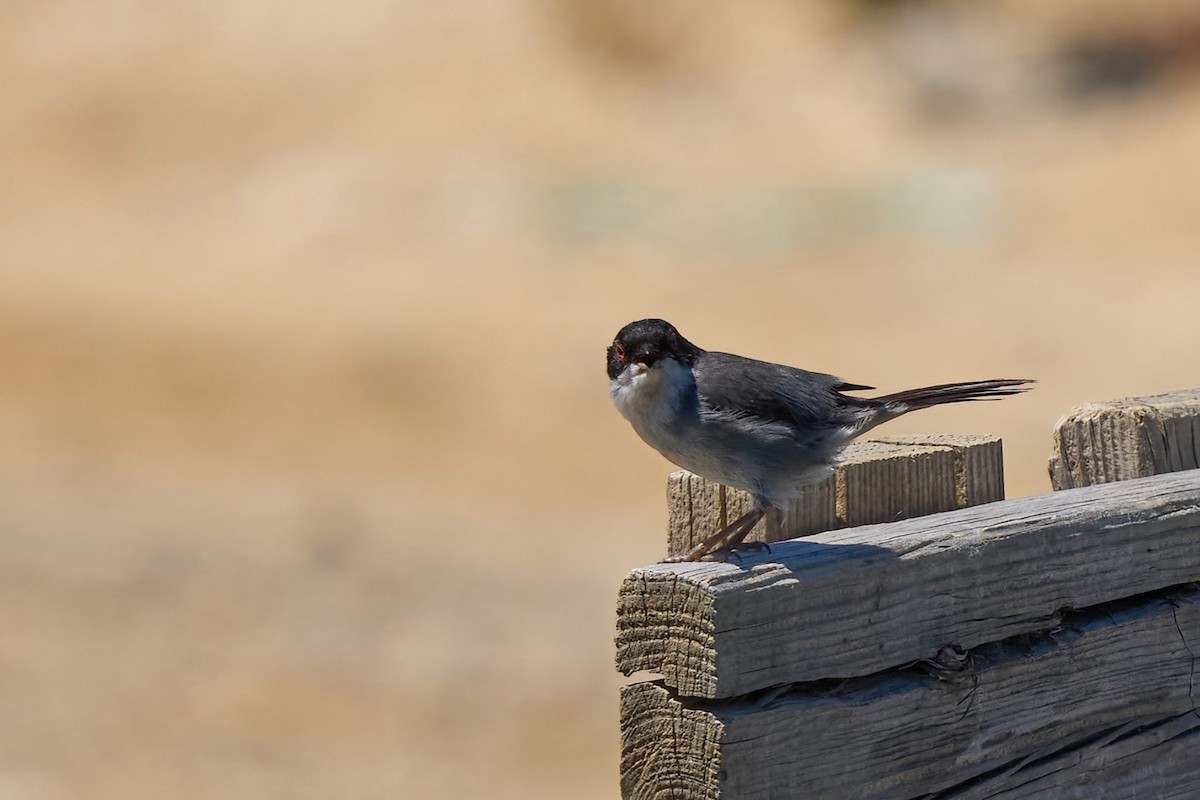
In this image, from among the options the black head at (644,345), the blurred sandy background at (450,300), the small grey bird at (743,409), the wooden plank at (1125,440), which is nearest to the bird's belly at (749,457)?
the small grey bird at (743,409)

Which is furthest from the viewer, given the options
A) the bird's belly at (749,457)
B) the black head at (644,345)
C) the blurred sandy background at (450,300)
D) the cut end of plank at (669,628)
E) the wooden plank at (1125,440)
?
the blurred sandy background at (450,300)

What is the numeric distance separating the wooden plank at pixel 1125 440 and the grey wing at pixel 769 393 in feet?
1.45

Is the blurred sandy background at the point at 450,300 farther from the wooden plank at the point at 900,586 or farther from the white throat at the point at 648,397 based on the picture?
the wooden plank at the point at 900,586

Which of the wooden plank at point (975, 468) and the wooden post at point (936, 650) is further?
the wooden plank at point (975, 468)

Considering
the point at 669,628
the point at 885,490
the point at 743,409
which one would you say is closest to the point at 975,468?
the point at 885,490

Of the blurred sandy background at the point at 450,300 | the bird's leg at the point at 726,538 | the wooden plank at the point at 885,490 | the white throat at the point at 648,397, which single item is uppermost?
the blurred sandy background at the point at 450,300

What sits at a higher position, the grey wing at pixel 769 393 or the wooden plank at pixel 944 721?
the grey wing at pixel 769 393

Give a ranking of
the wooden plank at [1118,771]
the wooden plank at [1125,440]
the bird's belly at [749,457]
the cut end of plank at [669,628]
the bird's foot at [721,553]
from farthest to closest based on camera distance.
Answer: the wooden plank at [1125,440]
the bird's belly at [749,457]
the wooden plank at [1118,771]
the bird's foot at [721,553]
the cut end of plank at [669,628]

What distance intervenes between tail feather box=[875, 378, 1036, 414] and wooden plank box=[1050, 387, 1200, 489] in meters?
0.13

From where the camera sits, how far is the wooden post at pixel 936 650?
216 cm

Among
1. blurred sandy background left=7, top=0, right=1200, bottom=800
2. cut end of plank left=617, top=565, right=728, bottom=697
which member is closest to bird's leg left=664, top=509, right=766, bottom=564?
cut end of plank left=617, top=565, right=728, bottom=697

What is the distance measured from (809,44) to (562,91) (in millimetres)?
5255

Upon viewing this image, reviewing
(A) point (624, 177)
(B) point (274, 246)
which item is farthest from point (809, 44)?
(B) point (274, 246)

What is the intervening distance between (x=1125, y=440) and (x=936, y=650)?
77cm
